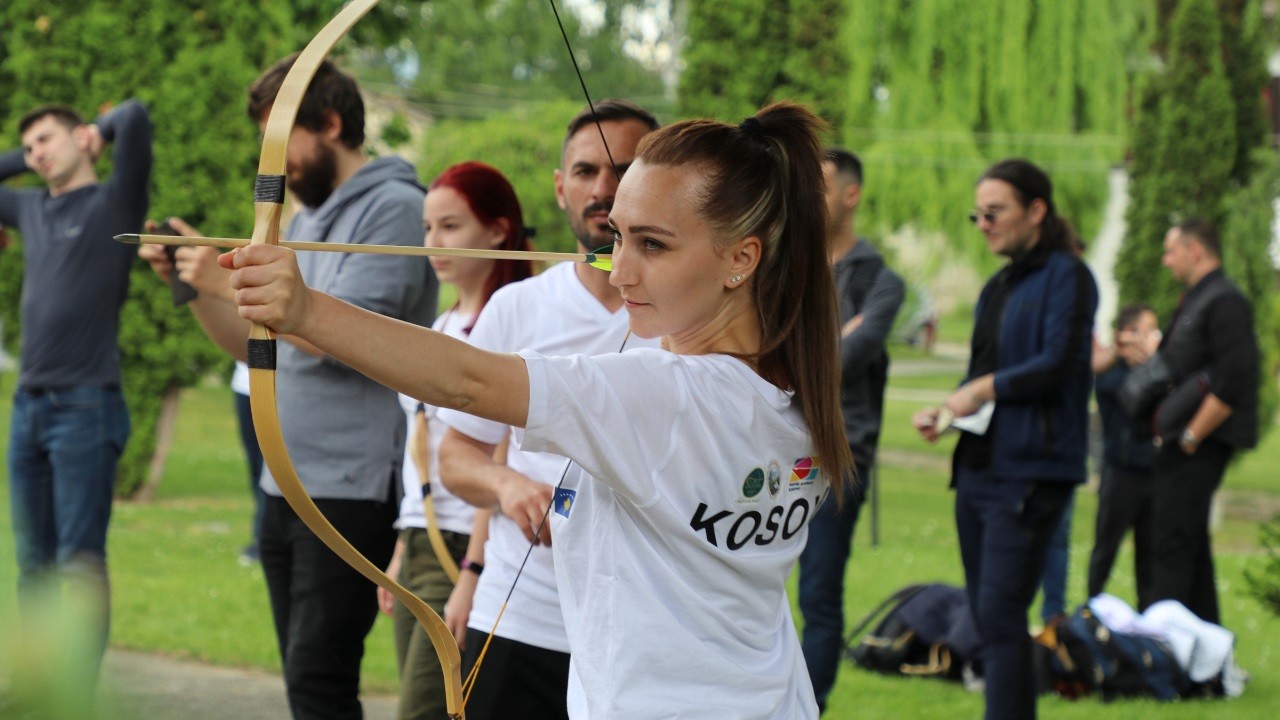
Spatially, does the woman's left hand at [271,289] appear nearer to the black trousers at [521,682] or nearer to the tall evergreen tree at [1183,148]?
the black trousers at [521,682]

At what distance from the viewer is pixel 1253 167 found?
13.4 meters

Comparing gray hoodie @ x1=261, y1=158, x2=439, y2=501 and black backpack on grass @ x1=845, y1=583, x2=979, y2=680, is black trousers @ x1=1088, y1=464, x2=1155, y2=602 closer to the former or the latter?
black backpack on grass @ x1=845, y1=583, x2=979, y2=680

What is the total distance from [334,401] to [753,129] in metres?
1.81

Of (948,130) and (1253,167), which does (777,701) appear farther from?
(948,130)

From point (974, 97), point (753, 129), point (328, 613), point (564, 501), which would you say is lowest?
point (328, 613)

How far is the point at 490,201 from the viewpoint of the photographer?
354cm

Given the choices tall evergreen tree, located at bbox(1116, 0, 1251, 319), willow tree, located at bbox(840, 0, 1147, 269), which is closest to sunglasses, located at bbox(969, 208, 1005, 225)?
tall evergreen tree, located at bbox(1116, 0, 1251, 319)

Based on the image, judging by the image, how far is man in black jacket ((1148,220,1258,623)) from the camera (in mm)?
6426

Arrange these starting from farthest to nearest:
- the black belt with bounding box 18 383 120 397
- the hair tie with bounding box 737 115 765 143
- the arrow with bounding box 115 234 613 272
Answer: the black belt with bounding box 18 383 120 397 < the hair tie with bounding box 737 115 765 143 < the arrow with bounding box 115 234 613 272

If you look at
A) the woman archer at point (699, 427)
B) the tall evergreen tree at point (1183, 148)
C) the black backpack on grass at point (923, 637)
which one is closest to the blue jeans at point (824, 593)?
the black backpack on grass at point (923, 637)

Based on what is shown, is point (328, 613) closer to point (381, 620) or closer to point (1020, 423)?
point (1020, 423)

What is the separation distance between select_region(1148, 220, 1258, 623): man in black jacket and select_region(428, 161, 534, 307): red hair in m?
4.10

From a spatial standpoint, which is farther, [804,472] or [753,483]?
[804,472]

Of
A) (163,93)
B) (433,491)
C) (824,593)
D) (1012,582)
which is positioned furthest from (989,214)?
(163,93)
